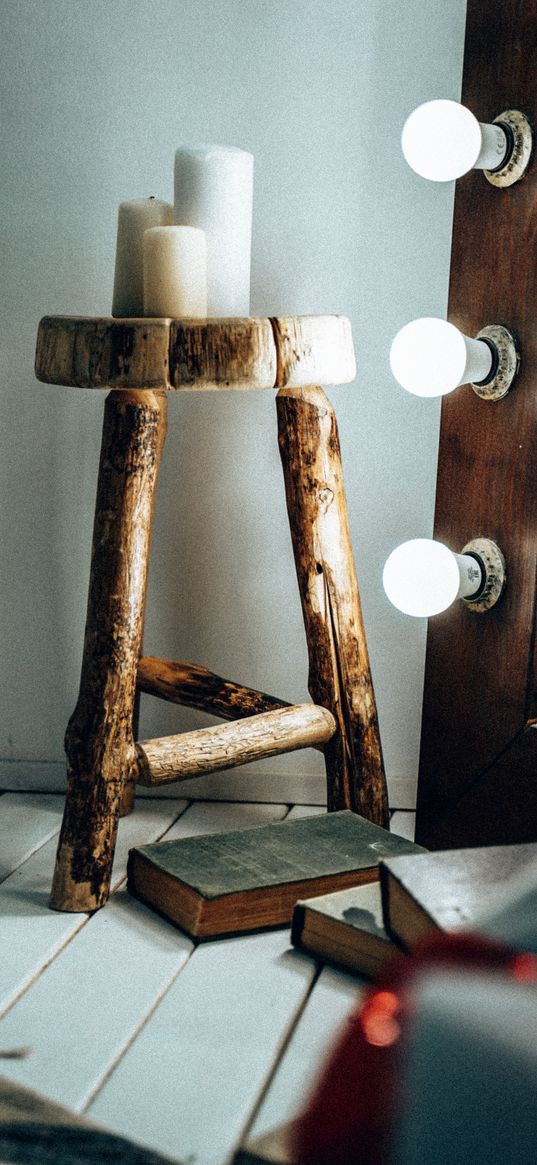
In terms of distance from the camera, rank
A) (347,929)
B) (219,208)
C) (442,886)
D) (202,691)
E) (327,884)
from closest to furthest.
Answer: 1. (442,886)
2. (347,929)
3. (327,884)
4. (219,208)
5. (202,691)

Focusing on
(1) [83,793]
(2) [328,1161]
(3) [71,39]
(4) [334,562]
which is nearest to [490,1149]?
(2) [328,1161]

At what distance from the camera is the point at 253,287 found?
1207 mm

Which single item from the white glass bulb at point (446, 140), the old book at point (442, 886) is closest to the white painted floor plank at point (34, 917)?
the old book at point (442, 886)

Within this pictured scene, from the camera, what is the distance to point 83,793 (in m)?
0.95

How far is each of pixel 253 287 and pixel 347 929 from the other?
685mm

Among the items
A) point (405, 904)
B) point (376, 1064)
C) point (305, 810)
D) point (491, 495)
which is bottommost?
point (305, 810)

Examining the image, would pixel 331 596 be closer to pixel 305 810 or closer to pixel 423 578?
pixel 423 578

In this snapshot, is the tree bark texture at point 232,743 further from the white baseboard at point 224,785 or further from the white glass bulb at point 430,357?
the white glass bulb at point 430,357

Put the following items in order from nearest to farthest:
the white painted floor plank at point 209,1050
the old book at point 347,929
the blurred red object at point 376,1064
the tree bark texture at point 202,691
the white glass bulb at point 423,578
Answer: the blurred red object at point 376,1064 → the white painted floor plank at point 209,1050 → the old book at point 347,929 → the white glass bulb at point 423,578 → the tree bark texture at point 202,691

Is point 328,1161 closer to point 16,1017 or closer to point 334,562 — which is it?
point 16,1017

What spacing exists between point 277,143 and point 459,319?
278 millimetres

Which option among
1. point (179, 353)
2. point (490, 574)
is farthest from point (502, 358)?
point (179, 353)

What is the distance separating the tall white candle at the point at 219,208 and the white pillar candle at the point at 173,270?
1.5 inches

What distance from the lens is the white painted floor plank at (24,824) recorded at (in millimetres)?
1085
